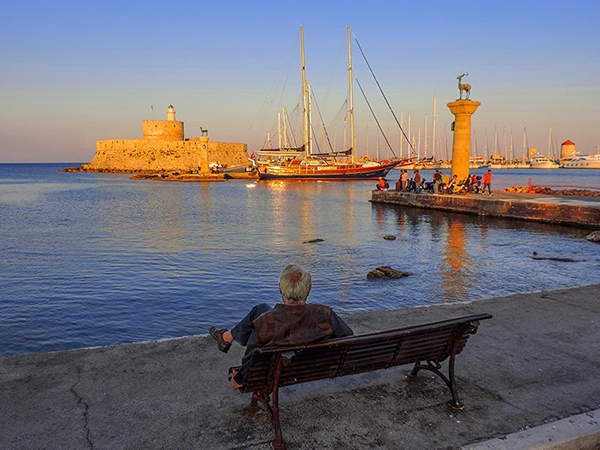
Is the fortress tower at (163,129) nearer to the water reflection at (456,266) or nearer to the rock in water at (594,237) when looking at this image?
the water reflection at (456,266)

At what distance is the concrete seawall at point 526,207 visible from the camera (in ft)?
60.4

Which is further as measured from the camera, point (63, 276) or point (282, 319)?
point (63, 276)

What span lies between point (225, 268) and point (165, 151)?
99.2 metres

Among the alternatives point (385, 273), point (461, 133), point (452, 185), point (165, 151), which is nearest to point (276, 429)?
point (385, 273)

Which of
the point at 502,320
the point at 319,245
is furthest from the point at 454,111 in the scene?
the point at 502,320

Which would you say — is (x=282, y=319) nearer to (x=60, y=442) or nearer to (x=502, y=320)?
(x=60, y=442)

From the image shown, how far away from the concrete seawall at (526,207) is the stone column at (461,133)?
2443 mm

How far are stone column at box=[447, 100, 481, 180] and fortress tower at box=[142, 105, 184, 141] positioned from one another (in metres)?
89.5

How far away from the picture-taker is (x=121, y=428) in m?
3.19

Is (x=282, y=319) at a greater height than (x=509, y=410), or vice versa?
(x=282, y=319)

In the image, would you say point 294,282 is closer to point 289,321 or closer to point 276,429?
point 289,321

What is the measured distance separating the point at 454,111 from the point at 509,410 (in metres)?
25.3

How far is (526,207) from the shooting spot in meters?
20.6

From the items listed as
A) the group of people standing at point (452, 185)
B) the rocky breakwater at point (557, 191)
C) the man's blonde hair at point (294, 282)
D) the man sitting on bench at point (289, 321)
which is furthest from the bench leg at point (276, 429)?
the rocky breakwater at point (557, 191)
